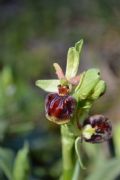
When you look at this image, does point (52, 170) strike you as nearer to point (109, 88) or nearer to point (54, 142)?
point (54, 142)

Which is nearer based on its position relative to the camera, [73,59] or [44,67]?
[73,59]

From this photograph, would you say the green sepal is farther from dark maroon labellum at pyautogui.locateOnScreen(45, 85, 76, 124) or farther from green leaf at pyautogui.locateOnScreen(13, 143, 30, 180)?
green leaf at pyautogui.locateOnScreen(13, 143, 30, 180)

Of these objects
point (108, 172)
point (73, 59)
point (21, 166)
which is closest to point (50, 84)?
point (73, 59)

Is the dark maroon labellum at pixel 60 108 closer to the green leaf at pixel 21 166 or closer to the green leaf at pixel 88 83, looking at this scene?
the green leaf at pixel 88 83

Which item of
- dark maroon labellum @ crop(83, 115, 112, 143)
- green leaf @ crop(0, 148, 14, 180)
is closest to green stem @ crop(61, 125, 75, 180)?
dark maroon labellum @ crop(83, 115, 112, 143)

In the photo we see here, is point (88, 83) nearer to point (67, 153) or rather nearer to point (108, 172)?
point (67, 153)

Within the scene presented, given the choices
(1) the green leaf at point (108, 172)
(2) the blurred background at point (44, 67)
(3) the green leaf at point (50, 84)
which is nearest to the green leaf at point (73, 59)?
(3) the green leaf at point (50, 84)

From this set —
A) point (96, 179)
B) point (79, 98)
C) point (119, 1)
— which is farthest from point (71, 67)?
point (119, 1)
